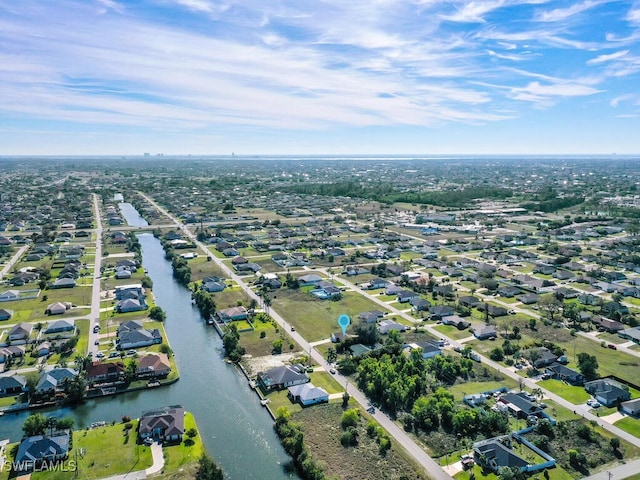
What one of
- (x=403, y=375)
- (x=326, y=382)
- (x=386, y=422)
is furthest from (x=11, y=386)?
(x=403, y=375)

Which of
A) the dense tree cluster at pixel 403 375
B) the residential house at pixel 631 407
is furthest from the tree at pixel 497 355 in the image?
the residential house at pixel 631 407

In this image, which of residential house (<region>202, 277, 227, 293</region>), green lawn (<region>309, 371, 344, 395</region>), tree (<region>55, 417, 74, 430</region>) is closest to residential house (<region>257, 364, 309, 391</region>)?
green lawn (<region>309, 371, 344, 395</region>)

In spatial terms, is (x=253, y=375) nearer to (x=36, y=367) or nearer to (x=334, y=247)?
(x=36, y=367)

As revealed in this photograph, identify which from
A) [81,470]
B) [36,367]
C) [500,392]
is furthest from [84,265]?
[500,392]

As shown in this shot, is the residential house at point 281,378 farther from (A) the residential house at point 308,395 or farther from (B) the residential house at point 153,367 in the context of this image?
(B) the residential house at point 153,367

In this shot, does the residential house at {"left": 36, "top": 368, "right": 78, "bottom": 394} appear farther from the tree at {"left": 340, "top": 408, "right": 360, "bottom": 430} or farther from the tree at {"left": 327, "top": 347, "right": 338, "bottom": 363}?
the tree at {"left": 340, "top": 408, "right": 360, "bottom": 430}
